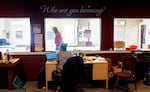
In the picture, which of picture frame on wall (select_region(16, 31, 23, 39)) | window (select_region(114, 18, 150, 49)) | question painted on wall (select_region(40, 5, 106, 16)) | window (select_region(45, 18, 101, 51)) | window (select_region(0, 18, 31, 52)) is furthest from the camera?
window (select_region(114, 18, 150, 49))

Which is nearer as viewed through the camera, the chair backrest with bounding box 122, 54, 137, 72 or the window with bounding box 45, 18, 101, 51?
the chair backrest with bounding box 122, 54, 137, 72

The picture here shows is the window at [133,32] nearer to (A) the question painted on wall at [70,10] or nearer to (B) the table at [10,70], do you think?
(A) the question painted on wall at [70,10]

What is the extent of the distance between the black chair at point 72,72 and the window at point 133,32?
124 inches

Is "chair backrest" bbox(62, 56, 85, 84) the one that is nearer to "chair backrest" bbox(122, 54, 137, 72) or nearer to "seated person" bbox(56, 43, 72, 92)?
"seated person" bbox(56, 43, 72, 92)

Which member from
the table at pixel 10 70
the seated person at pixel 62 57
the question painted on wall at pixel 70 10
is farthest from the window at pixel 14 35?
the seated person at pixel 62 57

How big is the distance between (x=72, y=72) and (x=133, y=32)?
4573 millimetres

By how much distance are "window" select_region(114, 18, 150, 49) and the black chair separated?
124 inches

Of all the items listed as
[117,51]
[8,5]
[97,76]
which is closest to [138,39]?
[117,51]

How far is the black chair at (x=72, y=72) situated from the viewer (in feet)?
16.3

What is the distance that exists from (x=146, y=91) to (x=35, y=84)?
2.98m

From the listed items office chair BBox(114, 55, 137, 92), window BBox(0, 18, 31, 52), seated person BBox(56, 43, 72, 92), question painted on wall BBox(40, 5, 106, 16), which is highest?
question painted on wall BBox(40, 5, 106, 16)

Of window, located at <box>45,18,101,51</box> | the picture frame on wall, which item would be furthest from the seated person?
the picture frame on wall

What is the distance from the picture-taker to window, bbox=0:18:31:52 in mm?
6957

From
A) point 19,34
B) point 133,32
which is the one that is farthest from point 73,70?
point 133,32
